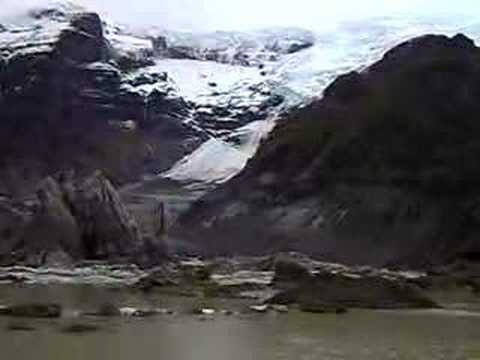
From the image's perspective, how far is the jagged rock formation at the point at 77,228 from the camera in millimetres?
109188

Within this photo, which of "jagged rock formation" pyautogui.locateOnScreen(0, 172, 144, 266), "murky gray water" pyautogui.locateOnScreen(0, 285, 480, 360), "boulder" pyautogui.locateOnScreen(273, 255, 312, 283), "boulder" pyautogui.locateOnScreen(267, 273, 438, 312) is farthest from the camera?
"jagged rock formation" pyautogui.locateOnScreen(0, 172, 144, 266)

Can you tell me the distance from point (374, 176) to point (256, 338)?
13146cm

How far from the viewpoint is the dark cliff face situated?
139875 millimetres

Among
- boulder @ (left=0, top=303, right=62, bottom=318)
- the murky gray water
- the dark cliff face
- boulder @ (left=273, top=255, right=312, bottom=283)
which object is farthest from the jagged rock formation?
boulder @ (left=0, top=303, right=62, bottom=318)

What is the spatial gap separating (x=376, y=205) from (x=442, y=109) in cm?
2589

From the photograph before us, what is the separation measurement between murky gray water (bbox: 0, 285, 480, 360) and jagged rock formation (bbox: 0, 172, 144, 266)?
64497mm

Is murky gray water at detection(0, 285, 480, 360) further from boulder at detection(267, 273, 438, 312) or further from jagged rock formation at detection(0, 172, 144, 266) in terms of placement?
jagged rock formation at detection(0, 172, 144, 266)

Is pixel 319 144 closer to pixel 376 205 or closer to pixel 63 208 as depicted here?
pixel 376 205

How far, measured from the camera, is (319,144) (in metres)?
183

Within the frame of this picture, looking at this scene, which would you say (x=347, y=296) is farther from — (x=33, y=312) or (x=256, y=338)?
(x=256, y=338)

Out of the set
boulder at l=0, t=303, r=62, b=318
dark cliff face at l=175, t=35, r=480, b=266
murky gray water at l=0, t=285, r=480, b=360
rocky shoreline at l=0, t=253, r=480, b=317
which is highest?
murky gray water at l=0, t=285, r=480, b=360

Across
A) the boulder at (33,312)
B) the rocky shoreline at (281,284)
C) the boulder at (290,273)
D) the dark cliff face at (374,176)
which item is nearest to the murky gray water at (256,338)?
the boulder at (33,312)

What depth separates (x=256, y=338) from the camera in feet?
102

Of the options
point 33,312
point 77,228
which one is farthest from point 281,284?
point 77,228
